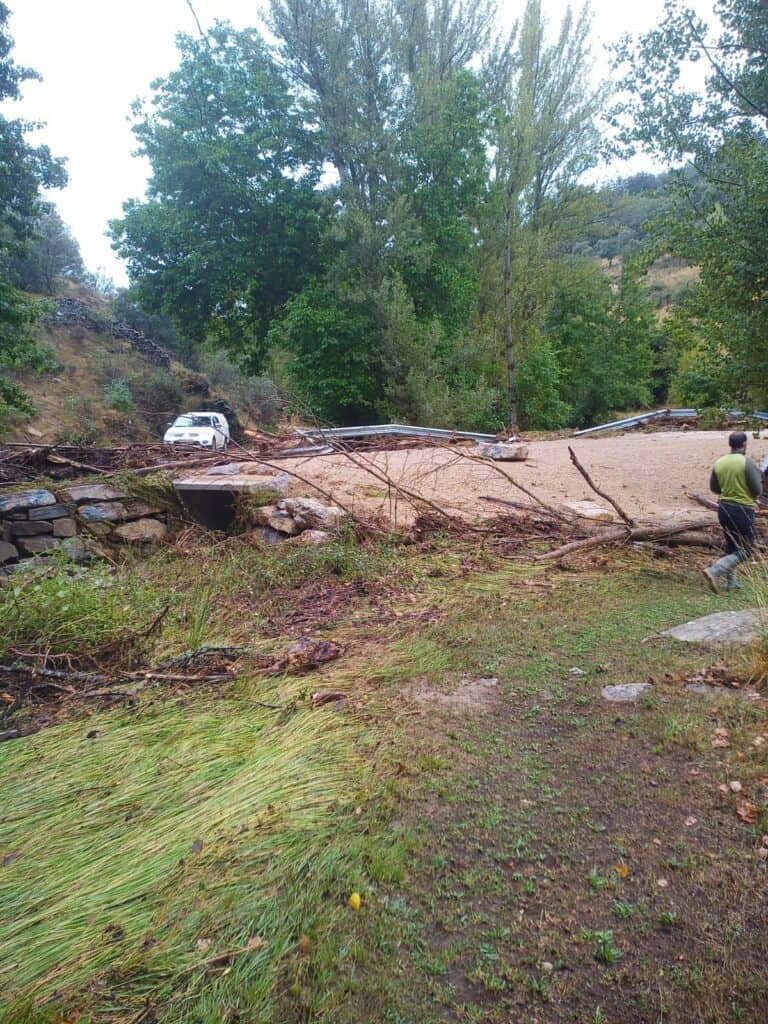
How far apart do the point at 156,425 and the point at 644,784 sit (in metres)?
25.4

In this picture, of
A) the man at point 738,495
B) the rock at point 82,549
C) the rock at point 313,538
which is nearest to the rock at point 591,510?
the man at point 738,495

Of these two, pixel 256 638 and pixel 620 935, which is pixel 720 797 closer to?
pixel 620 935

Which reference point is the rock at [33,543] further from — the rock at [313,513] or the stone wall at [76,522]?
the rock at [313,513]

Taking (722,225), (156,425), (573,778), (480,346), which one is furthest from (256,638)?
(156,425)

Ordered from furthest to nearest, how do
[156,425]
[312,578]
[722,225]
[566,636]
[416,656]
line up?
[156,425]
[722,225]
[312,578]
[566,636]
[416,656]

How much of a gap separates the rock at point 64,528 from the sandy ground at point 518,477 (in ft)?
9.79

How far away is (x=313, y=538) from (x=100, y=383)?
24.9 metres

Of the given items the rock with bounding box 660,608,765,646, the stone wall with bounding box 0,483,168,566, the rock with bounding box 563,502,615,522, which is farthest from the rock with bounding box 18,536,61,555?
the rock with bounding box 660,608,765,646

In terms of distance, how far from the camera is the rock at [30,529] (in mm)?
7453

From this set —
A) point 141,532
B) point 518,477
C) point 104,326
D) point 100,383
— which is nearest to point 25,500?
point 141,532

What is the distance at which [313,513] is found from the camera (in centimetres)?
687

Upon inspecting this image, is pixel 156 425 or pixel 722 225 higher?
pixel 722 225

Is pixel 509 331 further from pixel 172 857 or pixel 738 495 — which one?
pixel 172 857

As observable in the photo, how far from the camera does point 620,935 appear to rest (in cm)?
168
